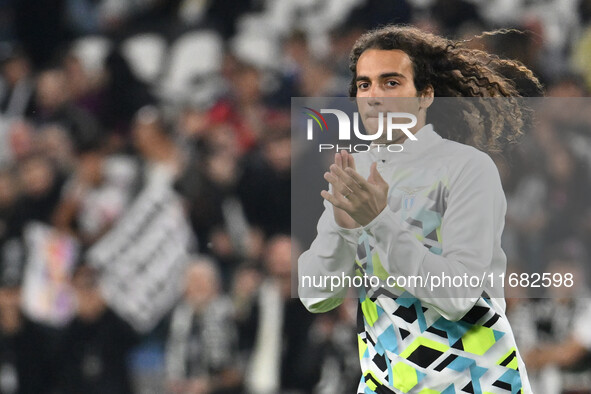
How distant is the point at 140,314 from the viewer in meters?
3.62

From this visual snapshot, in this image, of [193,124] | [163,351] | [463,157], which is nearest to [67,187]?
[193,124]

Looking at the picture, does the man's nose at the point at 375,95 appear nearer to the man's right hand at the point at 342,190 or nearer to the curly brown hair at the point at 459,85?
the curly brown hair at the point at 459,85

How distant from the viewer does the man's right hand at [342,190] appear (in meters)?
1.66

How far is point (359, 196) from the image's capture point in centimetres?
164

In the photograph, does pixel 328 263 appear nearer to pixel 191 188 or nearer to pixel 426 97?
pixel 426 97

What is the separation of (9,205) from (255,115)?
4.06 feet

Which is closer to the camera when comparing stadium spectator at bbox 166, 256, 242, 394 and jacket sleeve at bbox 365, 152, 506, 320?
jacket sleeve at bbox 365, 152, 506, 320

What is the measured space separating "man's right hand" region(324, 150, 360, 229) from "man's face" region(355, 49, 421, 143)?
25cm

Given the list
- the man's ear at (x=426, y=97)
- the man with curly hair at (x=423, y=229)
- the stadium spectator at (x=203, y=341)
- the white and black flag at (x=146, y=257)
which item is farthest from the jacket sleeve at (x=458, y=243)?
the white and black flag at (x=146, y=257)

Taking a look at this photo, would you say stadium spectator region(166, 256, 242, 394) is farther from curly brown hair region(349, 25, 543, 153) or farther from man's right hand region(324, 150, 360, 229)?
man's right hand region(324, 150, 360, 229)

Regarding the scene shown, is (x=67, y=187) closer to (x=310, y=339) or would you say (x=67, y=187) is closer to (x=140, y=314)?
(x=140, y=314)

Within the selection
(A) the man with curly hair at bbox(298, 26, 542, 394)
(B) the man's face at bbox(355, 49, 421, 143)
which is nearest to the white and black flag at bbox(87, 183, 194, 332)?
(A) the man with curly hair at bbox(298, 26, 542, 394)

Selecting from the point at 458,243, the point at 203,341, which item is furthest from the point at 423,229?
→ the point at 203,341

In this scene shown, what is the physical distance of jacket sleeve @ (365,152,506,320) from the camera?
5.31 ft
